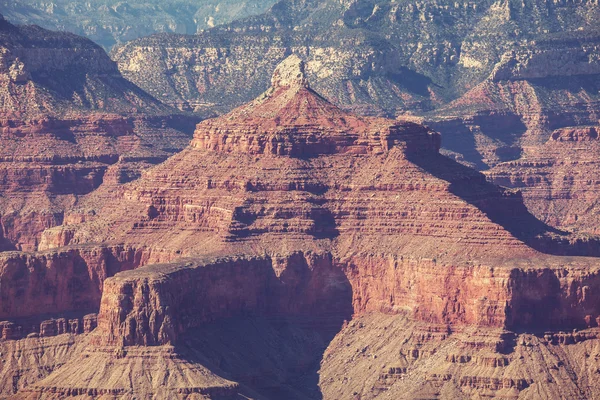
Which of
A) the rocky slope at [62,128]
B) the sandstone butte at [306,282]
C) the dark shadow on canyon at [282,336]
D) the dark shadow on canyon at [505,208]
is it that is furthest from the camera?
the rocky slope at [62,128]

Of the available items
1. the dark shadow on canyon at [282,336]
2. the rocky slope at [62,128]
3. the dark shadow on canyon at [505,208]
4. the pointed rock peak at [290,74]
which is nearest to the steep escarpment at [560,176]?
the rocky slope at [62,128]

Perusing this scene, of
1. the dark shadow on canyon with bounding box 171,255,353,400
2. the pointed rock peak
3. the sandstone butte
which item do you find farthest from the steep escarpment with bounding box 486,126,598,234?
the dark shadow on canyon with bounding box 171,255,353,400

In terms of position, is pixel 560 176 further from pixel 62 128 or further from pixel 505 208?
pixel 505 208

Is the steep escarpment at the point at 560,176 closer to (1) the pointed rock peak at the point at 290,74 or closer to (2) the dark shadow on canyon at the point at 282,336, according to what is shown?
(1) the pointed rock peak at the point at 290,74

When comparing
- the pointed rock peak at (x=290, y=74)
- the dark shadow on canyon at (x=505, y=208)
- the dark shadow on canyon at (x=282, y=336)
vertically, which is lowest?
the dark shadow on canyon at (x=282, y=336)

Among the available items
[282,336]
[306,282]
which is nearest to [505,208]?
[306,282]

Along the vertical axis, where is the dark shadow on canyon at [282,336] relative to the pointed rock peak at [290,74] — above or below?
below

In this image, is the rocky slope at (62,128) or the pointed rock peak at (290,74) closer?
the pointed rock peak at (290,74)
